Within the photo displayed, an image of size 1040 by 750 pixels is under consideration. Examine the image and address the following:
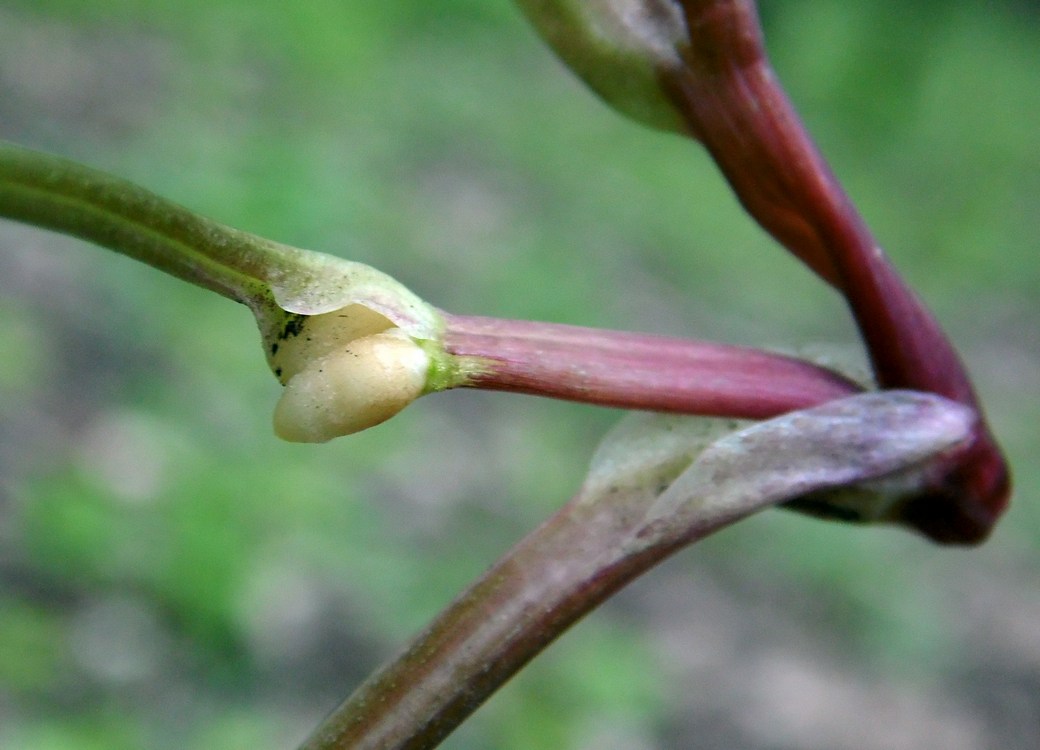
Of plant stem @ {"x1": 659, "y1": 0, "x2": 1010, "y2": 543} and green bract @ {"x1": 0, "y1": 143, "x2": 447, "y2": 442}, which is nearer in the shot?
green bract @ {"x1": 0, "y1": 143, "x2": 447, "y2": 442}

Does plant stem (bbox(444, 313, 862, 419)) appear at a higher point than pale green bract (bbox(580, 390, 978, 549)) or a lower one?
higher

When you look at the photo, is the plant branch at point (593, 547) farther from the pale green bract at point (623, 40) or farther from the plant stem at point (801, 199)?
the pale green bract at point (623, 40)

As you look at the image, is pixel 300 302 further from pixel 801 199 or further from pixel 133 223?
pixel 801 199

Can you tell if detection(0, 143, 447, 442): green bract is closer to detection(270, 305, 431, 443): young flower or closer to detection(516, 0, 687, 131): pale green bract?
detection(270, 305, 431, 443): young flower

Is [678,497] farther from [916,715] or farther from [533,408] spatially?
[533,408]

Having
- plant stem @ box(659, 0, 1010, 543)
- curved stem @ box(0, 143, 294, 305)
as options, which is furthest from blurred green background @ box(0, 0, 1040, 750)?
curved stem @ box(0, 143, 294, 305)

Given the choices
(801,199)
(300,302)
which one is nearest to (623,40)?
(801,199)

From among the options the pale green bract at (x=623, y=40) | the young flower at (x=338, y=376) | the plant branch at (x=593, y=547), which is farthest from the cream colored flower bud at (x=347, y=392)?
the pale green bract at (x=623, y=40)
